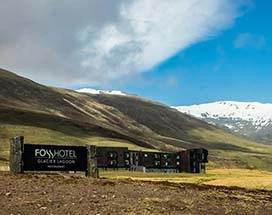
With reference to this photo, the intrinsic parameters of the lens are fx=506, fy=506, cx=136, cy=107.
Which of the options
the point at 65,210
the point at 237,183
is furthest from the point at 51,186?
the point at 237,183

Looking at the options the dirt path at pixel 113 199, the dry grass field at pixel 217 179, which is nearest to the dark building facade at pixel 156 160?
the dry grass field at pixel 217 179

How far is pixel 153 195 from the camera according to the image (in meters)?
25.8

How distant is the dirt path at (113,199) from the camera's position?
21.0 metres

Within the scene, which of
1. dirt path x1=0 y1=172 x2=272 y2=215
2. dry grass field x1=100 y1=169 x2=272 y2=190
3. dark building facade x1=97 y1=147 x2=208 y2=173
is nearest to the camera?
dirt path x1=0 y1=172 x2=272 y2=215

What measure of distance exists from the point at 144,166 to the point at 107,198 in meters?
66.4

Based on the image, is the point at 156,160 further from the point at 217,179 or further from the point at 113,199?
→ the point at 113,199

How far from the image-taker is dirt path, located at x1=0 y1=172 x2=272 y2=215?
21016 millimetres

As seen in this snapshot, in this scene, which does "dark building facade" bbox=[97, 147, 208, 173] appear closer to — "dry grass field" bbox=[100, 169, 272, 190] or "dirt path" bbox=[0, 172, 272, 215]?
"dry grass field" bbox=[100, 169, 272, 190]

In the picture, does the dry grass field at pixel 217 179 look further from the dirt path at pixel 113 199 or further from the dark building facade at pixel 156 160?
the dark building facade at pixel 156 160

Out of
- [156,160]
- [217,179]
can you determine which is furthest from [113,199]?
[156,160]

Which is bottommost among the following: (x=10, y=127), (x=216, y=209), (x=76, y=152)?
(x=216, y=209)

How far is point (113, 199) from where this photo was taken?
23734 millimetres

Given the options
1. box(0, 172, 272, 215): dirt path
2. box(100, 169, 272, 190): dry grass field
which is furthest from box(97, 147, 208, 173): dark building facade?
box(0, 172, 272, 215): dirt path

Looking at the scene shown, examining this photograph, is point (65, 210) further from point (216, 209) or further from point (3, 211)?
point (216, 209)
